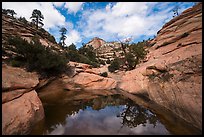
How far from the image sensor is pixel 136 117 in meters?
12.1

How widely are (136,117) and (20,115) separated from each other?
8.73m

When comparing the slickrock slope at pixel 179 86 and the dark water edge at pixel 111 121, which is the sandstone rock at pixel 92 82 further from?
the dark water edge at pixel 111 121

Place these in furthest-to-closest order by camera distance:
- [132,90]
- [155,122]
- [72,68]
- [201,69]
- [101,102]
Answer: [72,68], [132,90], [101,102], [155,122], [201,69]

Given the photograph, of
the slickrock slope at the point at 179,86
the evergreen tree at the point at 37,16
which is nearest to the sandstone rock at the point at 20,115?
the slickrock slope at the point at 179,86

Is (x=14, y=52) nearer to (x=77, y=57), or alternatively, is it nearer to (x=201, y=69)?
(x=77, y=57)

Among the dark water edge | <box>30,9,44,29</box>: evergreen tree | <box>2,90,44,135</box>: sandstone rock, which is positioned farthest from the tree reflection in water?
<box>30,9,44,29</box>: evergreen tree

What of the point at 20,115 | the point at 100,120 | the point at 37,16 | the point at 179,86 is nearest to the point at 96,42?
the point at 37,16

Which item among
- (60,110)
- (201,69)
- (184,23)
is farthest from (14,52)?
(184,23)

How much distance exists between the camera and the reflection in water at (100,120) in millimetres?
9375

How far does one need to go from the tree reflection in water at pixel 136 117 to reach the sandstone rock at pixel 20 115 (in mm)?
6504

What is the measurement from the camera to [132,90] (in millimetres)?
21000

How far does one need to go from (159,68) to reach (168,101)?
4.60 meters

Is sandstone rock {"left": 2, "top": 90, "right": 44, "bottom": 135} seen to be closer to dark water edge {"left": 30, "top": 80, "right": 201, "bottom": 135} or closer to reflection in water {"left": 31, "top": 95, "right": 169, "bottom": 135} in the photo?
dark water edge {"left": 30, "top": 80, "right": 201, "bottom": 135}

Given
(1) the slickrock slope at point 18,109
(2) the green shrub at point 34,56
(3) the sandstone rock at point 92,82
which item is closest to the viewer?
(1) the slickrock slope at point 18,109
